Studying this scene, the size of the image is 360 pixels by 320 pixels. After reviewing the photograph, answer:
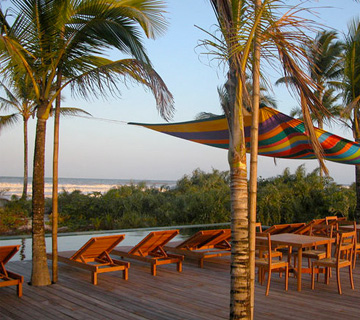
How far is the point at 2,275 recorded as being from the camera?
5.30 metres

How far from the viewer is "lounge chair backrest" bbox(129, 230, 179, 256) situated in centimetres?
667

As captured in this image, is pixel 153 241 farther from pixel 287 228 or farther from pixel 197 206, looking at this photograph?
pixel 197 206

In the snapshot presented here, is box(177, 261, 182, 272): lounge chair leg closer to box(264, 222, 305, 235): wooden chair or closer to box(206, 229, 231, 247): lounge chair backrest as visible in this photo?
box(206, 229, 231, 247): lounge chair backrest

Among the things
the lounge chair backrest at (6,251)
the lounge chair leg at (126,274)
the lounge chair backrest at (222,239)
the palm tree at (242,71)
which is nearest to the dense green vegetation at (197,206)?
the lounge chair backrest at (222,239)

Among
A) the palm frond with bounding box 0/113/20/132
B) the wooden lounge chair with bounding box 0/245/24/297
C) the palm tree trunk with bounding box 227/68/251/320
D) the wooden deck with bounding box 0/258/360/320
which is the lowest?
the wooden deck with bounding box 0/258/360/320

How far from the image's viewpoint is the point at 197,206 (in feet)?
55.6

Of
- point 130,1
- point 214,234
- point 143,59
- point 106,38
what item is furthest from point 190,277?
point 130,1

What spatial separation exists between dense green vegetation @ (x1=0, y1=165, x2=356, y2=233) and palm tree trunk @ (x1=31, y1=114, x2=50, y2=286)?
9.84 metres

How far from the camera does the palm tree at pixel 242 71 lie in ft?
10.5

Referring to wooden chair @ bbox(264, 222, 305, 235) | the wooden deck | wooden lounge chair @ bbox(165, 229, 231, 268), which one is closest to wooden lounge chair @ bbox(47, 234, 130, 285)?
the wooden deck

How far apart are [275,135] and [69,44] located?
12.2ft

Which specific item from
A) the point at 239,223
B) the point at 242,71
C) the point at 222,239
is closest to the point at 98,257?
the point at 222,239

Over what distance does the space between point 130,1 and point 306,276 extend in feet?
16.4

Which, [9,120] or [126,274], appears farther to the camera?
[9,120]
